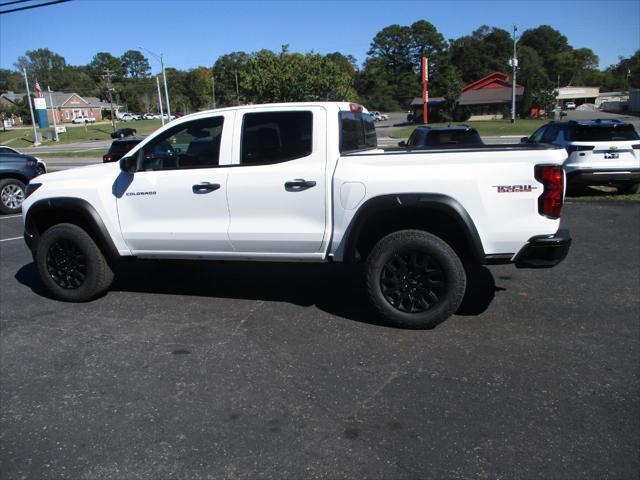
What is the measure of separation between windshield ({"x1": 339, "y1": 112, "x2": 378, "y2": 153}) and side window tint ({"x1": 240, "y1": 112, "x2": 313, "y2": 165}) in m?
0.34

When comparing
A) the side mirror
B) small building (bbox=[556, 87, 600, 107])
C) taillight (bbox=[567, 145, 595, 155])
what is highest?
small building (bbox=[556, 87, 600, 107])

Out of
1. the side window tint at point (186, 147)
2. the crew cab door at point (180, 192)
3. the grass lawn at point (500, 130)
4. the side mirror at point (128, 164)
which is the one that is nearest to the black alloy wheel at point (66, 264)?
the crew cab door at point (180, 192)

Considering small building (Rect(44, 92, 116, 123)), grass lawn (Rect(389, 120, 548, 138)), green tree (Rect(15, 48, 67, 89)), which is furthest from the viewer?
green tree (Rect(15, 48, 67, 89))

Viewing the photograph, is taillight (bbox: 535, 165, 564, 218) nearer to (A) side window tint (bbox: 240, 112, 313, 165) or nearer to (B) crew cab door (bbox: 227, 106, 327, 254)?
(B) crew cab door (bbox: 227, 106, 327, 254)

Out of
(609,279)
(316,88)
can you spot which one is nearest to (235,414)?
(609,279)

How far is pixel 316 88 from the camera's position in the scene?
142 feet

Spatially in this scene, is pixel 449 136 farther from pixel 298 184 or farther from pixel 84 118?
pixel 84 118

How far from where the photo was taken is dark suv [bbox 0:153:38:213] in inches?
474

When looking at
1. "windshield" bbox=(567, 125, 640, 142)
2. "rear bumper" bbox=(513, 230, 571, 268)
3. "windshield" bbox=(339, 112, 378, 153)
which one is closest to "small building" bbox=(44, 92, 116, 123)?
"windshield" bbox=(567, 125, 640, 142)

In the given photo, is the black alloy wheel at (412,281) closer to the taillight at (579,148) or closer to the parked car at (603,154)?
the parked car at (603,154)

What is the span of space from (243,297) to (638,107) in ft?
279

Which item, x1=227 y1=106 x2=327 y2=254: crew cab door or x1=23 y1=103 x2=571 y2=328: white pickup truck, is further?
x1=227 y1=106 x2=327 y2=254: crew cab door

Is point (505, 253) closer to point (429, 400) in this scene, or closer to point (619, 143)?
point (429, 400)

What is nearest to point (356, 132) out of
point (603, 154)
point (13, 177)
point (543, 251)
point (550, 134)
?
point (543, 251)
